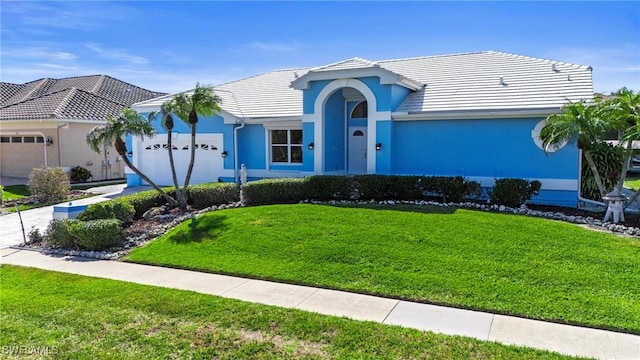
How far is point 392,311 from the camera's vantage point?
668 cm

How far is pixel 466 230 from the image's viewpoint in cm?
1003

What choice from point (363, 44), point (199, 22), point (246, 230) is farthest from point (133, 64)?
point (246, 230)

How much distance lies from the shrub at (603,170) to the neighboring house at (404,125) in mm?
2002

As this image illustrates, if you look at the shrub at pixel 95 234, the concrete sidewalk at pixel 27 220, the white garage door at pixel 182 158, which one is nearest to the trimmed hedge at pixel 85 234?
the shrub at pixel 95 234

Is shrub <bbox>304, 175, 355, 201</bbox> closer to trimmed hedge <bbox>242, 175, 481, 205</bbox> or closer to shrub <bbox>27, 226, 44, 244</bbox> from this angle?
trimmed hedge <bbox>242, 175, 481, 205</bbox>

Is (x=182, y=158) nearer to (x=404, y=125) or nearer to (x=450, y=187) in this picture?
(x=404, y=125)

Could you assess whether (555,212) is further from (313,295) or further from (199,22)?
(199,22)

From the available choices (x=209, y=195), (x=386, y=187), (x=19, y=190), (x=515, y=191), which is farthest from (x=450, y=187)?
(x=19, y=190)

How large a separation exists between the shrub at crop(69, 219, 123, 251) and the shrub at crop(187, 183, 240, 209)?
402 cm

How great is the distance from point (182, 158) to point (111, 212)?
908 centimetres

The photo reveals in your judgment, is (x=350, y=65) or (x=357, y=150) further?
(x=357, y=150)

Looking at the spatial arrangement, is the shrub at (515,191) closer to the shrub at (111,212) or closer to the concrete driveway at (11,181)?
the shrub at (111,212)

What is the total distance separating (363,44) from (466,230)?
13646 millimetres

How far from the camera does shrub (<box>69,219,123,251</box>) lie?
10867 millimetres
